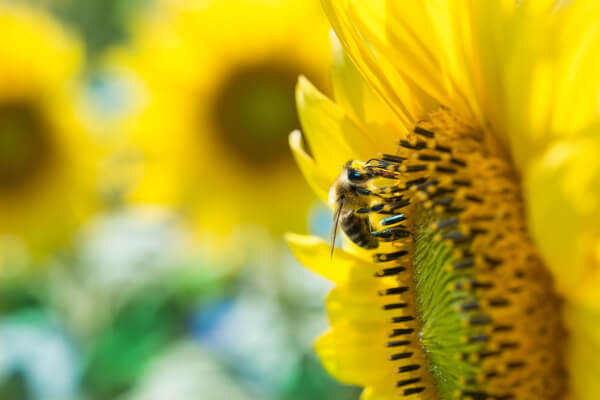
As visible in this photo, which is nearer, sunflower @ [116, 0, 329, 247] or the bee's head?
the bee's head

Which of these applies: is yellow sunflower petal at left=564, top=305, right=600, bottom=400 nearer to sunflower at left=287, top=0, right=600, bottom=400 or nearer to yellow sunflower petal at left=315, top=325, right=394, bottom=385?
sunflower at left=287, top=0, right=600, bottom=400

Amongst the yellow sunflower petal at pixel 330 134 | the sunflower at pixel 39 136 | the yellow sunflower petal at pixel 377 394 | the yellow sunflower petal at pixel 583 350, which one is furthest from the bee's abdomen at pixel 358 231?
the sunflower at pixel 39 136

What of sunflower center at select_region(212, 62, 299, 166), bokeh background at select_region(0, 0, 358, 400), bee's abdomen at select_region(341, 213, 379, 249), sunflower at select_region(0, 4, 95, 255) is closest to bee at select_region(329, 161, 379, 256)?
bee's abdomen at select_region(341, 213, 379, 249)

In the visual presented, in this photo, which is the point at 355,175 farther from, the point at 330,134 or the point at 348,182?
the point at 330,134

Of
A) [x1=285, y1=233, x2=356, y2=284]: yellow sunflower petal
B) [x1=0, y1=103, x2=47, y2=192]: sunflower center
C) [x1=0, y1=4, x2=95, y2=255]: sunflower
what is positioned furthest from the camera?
[x1=0, y1=103, x2=47, y2=192]: sunflower center

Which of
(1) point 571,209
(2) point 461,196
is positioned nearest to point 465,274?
(2) point 461,196

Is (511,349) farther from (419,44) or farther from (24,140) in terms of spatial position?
(24,140)

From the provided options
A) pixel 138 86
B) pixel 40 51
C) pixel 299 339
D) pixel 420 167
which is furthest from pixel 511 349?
pixel 40 51
